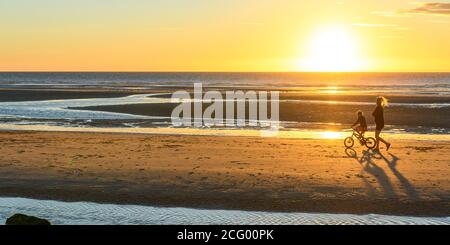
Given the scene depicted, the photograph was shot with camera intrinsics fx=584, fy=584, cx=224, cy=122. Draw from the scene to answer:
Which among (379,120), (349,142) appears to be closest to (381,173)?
(379,120)

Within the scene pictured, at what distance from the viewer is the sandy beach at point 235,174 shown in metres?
13.4

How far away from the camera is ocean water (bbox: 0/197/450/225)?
1152cm

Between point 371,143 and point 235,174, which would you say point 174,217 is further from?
point 371,143

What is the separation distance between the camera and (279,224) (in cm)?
1136

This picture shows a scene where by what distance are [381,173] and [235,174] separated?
4181 mm

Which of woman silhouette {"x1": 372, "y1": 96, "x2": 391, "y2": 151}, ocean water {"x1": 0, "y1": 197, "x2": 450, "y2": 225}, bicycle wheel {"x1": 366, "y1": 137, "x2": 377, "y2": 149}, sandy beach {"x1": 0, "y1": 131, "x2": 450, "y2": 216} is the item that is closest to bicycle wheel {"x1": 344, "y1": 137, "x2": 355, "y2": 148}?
sandy beach {"x1": 0, "y1": 131, "x2": 450, "y2": 216}

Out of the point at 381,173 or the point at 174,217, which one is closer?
the point at 174,217

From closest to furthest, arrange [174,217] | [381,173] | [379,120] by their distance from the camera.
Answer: [174,217], [381,173], [379,120]

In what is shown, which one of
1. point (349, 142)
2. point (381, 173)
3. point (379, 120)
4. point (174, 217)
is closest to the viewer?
point (174, 217)

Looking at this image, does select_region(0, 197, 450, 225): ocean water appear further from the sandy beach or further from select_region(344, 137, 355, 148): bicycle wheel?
select_region(344, 137, 355, 148): bicycle wheel

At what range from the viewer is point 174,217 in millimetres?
11922
